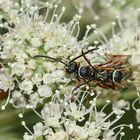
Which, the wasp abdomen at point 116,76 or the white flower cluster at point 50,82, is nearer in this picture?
the white flower cluster at point 50,82

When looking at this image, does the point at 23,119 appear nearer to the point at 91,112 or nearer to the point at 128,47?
the point at 91,112

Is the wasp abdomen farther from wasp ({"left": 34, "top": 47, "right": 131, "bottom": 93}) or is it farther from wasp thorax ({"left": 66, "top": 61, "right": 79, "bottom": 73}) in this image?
wasp thorax ({"left": 66, "top": 61, "right": 79, "bottom": 73})

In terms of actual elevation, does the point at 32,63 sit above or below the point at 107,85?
above

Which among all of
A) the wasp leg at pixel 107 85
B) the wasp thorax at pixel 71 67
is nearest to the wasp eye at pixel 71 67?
the wasp thorax at pixel 71 67

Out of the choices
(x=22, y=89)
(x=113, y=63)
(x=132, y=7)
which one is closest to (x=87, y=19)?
(x=132, y=7)

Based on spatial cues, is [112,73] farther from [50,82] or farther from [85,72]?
[50,82]

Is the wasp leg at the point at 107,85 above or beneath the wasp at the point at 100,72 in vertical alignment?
beneath

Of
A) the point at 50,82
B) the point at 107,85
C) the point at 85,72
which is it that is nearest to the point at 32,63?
the point at 50,82

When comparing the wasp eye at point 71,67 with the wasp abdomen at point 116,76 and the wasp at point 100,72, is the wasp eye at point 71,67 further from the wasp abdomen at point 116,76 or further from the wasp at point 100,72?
the wasp abdomen at point 116,76
